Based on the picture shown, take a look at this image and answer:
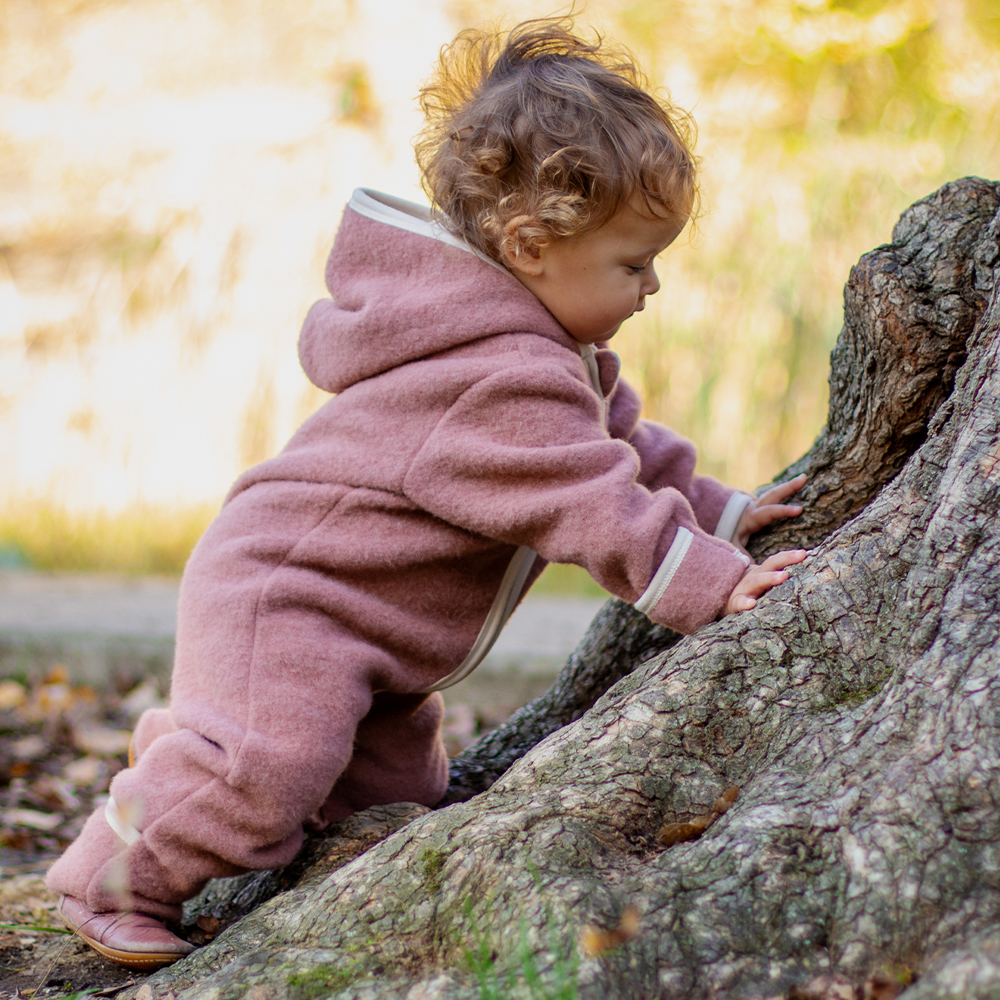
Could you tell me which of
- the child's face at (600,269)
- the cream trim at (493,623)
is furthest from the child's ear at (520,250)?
the cream trim at (493,623)

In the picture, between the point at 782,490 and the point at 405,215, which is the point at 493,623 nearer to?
the point at 782,490

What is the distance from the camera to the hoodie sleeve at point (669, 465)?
1.96 m

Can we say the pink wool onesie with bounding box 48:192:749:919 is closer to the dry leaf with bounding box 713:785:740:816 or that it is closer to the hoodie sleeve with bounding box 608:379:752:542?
the hoodie sleeve with bounding box 608:379:752:542

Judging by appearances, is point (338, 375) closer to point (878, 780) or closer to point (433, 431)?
point (433, 431)

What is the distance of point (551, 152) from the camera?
1.71 m

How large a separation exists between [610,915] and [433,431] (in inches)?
34.0

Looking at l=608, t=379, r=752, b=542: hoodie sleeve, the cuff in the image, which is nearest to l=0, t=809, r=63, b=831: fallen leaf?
l=608, t=379, r=752, b=542: hoodie sleeve

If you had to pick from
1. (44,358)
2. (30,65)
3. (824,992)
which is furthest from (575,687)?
(30,65)

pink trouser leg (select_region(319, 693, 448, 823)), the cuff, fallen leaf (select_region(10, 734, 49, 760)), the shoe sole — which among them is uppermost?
the cuff

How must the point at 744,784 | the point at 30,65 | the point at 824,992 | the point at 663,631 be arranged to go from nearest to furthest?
the point at 824,992 < the point at 744,784 < the point at 663,631 < the point at 30,65

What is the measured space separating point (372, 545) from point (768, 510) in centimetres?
75

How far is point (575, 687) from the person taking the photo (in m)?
2.15

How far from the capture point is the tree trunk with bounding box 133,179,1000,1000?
3.43ft

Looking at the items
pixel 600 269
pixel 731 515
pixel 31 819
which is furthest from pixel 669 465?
pixel 31 819
